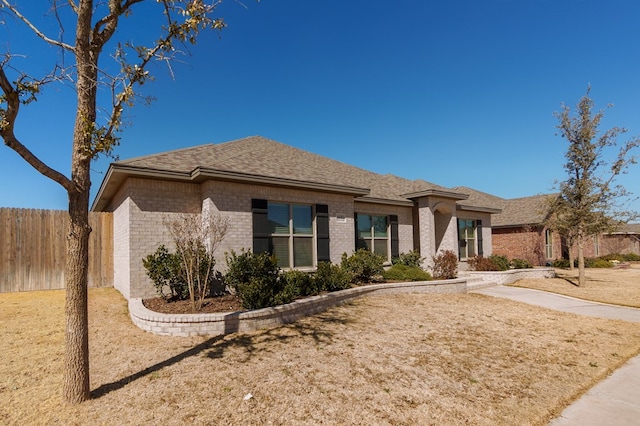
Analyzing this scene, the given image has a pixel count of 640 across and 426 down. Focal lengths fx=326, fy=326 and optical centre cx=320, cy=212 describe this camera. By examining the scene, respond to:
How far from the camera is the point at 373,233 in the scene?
13883mm

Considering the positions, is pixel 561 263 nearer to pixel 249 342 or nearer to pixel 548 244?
pixel 548 244

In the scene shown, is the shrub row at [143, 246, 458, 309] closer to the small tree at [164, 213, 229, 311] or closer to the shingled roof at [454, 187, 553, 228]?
the small tree at [164, 213, 229, 311]

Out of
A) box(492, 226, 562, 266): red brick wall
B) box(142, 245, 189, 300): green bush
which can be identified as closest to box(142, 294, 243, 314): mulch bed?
box(142, 245, 189, 300): green bush

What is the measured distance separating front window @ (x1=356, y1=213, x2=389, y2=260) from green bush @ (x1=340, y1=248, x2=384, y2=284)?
219 centimetres

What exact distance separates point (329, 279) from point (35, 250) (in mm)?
8888

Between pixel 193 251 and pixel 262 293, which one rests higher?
pixel 193 251

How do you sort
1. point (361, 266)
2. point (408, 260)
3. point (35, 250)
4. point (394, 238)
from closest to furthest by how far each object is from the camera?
point (35, 250)
point (361, 266)
point (408, 260)
point (394, 238)

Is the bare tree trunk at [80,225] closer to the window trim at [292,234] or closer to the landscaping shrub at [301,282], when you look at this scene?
the landscaping shrub at [301,282]

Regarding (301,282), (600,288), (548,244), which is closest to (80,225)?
(301,282)

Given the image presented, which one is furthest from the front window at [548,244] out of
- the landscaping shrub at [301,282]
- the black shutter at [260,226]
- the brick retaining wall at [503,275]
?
the black shutter at [260,226]

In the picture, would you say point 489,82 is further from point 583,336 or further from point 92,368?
point 92,368

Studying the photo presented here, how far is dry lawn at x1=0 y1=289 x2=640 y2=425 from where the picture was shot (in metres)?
3.57

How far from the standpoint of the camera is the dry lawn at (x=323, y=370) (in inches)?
140

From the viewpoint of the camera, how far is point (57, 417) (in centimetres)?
340
